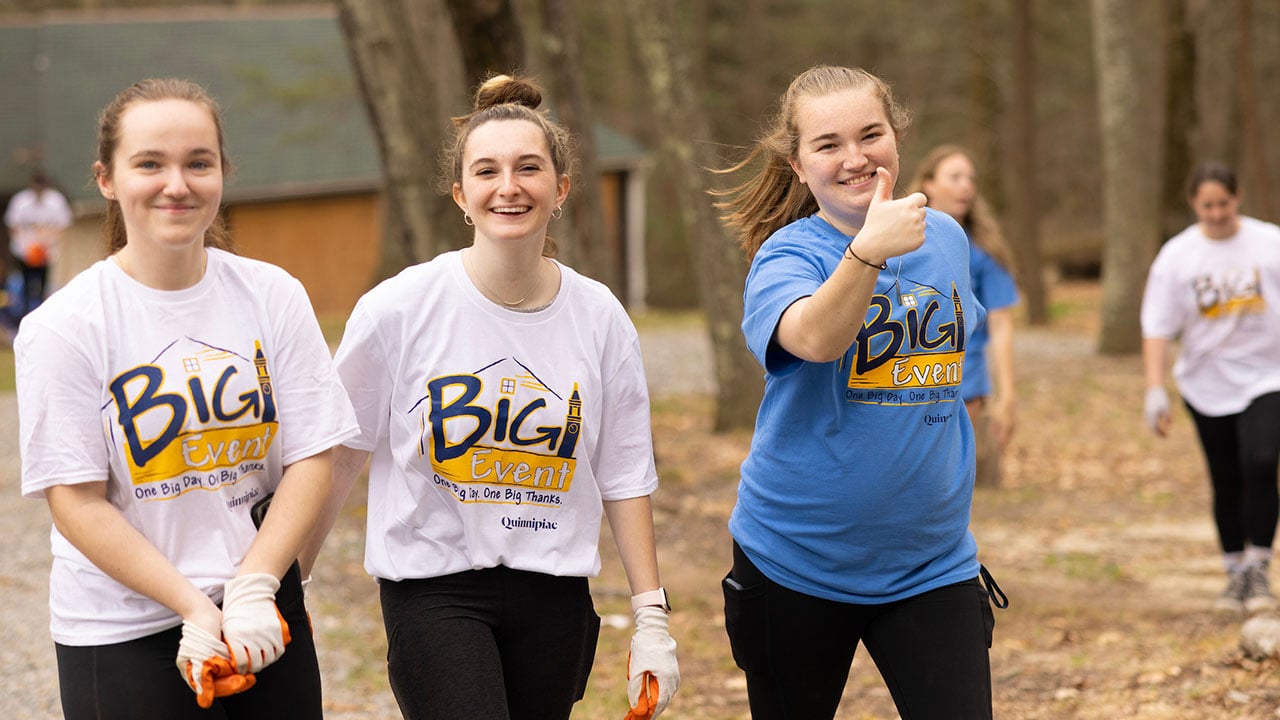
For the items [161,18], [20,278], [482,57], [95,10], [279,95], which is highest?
[95,10]

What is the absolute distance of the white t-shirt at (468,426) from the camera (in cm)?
330

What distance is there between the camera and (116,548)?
2889 mm

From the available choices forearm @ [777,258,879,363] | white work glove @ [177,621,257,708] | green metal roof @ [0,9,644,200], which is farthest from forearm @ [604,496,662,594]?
green metal roof @ [0,9,644,200]

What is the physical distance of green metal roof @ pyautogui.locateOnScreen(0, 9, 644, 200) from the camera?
94.9 ft

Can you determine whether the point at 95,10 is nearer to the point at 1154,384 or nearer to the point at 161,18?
the point at 161,18

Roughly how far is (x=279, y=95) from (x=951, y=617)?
20.7m

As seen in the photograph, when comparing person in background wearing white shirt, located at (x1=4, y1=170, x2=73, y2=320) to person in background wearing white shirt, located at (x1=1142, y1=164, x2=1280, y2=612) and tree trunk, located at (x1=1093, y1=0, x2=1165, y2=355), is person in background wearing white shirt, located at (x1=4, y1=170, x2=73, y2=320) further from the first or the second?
person in background wearing white shirt, located at (x1=1142, y1=164, x2=1280, y2=612)

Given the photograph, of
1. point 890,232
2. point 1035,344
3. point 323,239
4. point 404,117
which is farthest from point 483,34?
point 323,239

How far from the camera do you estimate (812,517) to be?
341cm

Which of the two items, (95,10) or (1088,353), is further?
(95,10)

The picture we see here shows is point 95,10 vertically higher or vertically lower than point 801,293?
higher

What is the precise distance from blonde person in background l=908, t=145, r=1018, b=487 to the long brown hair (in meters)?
4.84

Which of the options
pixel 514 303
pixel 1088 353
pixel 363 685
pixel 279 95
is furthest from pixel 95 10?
pixel 514 303

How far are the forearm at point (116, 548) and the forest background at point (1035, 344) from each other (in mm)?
2085
